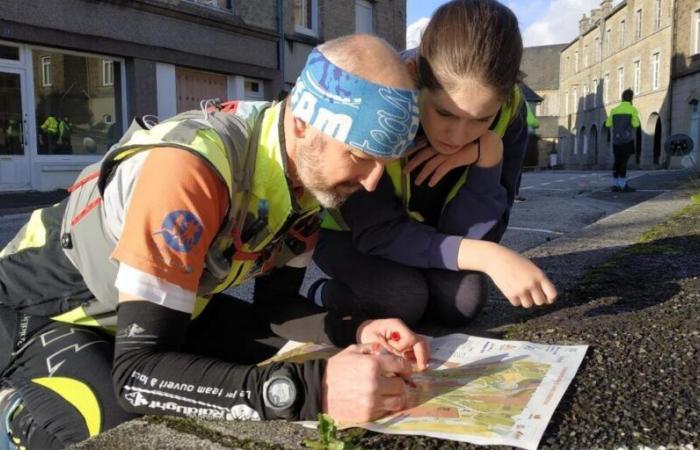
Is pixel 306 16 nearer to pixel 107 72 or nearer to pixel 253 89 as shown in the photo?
pixel 253 89

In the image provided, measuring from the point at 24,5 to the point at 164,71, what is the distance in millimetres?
2990

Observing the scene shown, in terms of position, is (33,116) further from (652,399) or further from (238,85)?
(652,399)

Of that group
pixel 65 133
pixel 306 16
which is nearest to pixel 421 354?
pixel 65 133

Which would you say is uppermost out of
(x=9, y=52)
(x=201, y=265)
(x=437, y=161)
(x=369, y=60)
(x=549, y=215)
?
(x=9, y=52)

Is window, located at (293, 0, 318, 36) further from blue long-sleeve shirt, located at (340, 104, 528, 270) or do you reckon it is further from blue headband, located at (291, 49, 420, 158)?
blue headband, located at (291, 49, 420, 158)

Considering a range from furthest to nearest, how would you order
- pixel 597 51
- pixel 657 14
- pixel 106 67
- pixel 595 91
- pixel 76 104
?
pixel 595 91 < pixel 597 51 < pixel 657 14 < pixel 106 67 < pixel 76 104

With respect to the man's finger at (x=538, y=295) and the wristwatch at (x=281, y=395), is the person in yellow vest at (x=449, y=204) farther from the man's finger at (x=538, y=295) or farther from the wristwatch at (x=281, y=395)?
the wristwatch at (x=281, y=395)

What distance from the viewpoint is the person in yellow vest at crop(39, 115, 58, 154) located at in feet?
37.1

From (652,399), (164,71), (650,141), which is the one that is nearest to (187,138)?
(652,399)

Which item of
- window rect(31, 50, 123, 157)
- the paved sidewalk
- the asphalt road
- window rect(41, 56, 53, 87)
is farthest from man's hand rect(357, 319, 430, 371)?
window rect(41, 56, 53, 87)

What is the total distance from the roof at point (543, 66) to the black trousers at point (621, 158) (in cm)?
5001

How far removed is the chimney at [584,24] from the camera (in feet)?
145

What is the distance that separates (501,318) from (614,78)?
1611 inches

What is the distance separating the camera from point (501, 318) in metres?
2.28
